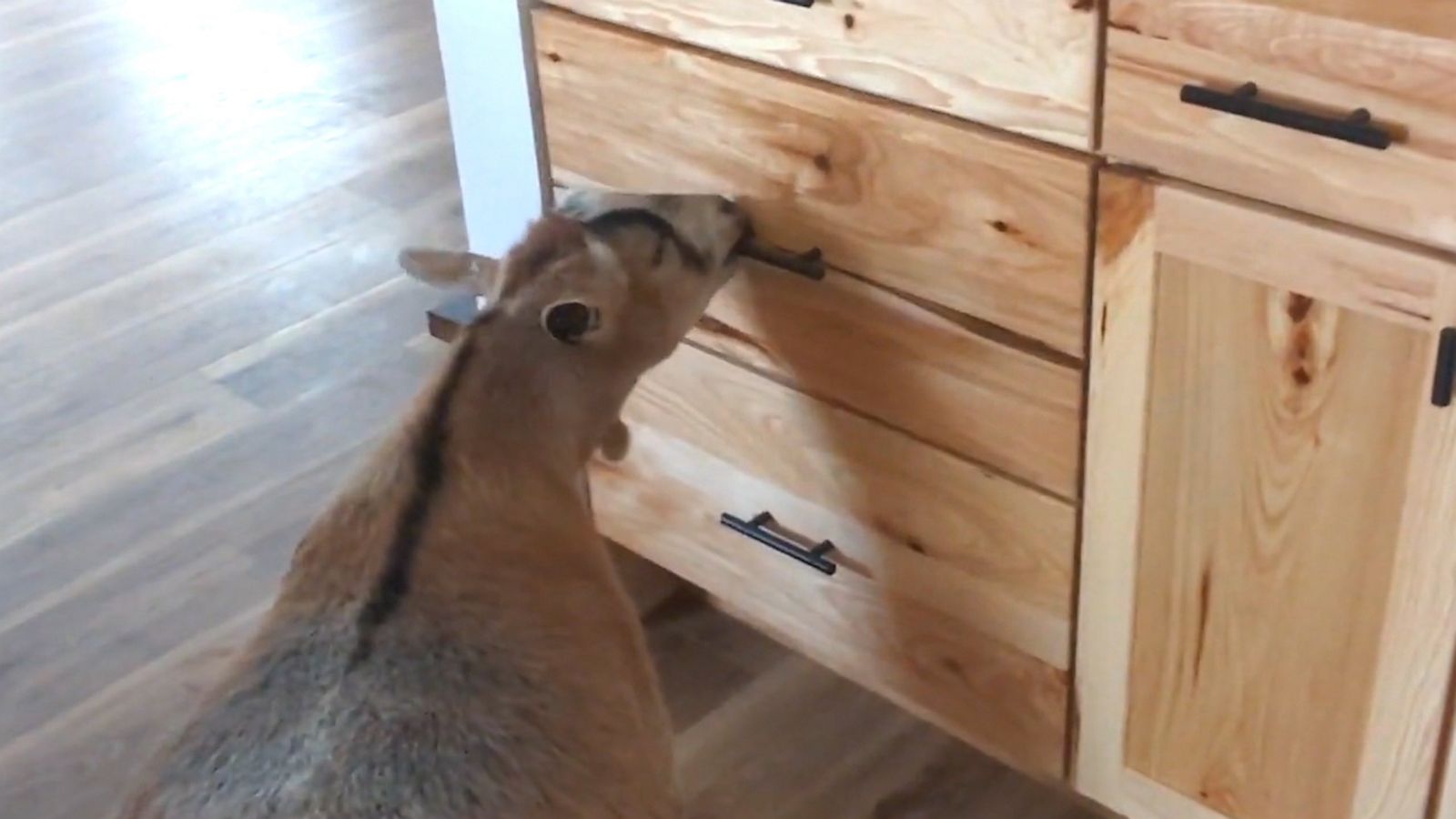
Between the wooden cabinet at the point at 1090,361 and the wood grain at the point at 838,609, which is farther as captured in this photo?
the wood grain at the point at 838,609

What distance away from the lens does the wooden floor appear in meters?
1.90

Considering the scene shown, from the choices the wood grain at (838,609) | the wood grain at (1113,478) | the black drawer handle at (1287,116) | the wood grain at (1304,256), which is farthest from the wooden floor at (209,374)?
the black drawer handle at (1287,116)

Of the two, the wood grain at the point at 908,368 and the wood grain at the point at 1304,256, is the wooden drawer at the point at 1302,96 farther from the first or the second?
the wood grain at the point at 908,368

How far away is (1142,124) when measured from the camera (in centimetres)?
122

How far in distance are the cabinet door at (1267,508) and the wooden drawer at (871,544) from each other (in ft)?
0.25

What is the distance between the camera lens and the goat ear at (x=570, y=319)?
145 cm

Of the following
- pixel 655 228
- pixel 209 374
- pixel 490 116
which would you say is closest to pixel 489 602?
pixel 655 228

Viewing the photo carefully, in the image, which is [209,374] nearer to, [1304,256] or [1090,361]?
[1090,361]

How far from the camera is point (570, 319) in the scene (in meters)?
1.46

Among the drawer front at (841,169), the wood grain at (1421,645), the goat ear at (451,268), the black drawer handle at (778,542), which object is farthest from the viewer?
the black drawer handle at (778,542)

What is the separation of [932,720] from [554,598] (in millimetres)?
521

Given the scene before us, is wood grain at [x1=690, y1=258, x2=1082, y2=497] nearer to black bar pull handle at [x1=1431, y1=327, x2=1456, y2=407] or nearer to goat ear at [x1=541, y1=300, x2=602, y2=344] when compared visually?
goat ear at [x1=541, y1=300, x2=602, y2=344]

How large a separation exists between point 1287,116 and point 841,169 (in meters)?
0.43

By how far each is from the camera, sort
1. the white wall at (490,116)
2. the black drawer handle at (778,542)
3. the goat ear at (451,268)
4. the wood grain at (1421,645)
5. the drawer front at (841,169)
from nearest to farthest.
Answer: the wood grain at (1421,645) < the drawer front at (841,169) < the goat ear at (451,268) < the black drawer handle at (778,542) < the white wall at (490,116)
